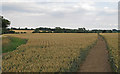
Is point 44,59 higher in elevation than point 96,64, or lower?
higher

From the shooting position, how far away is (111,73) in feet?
36.6

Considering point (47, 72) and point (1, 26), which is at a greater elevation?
point (1, 26)

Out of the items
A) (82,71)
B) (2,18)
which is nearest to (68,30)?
(2,18)

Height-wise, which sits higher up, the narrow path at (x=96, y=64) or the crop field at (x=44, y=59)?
the crop field at (x=44, y=59)

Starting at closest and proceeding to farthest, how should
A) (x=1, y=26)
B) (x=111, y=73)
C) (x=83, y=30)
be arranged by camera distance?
(x=111, y=73) → (x=1, y=26) → (x=83, y=30)

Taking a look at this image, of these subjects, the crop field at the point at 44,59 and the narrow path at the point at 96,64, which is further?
the narrow path at the point at 96,64

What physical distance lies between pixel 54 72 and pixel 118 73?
164 inches

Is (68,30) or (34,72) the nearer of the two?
(34,72)

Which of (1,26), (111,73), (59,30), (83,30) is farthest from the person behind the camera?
(83,30)

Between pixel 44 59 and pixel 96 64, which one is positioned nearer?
pixel 96 64

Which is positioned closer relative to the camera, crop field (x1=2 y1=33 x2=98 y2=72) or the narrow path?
crop field (x1=2 y1=33 x2=98 y2=72)

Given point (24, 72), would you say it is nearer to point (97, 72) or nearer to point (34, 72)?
point (34, 72)

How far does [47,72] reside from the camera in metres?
10.2

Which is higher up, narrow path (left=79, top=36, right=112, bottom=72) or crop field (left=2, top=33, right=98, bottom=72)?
crop field (left=2, top=33, right=98, bottom=72)
